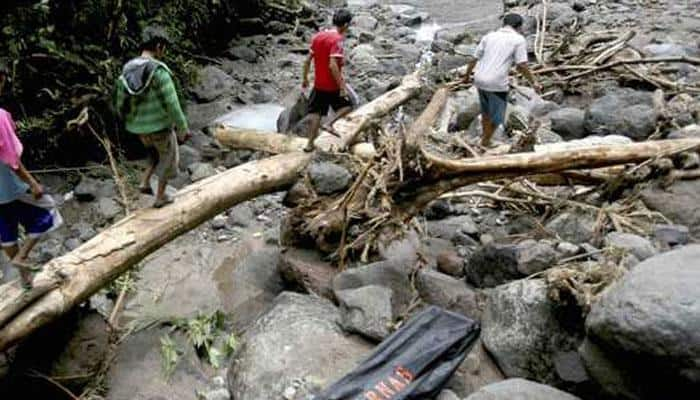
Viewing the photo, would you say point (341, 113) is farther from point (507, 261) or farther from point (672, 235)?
point (672, 235)

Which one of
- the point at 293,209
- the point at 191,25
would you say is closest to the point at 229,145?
the point at 293,209

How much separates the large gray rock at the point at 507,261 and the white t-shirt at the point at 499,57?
2.34 m

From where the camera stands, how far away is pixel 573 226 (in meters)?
5.82

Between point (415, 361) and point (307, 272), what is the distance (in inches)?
70.0

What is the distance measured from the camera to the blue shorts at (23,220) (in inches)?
196

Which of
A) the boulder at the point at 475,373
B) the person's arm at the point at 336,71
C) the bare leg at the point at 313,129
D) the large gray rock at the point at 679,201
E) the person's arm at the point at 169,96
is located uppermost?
the person's arm at the point at 169,96

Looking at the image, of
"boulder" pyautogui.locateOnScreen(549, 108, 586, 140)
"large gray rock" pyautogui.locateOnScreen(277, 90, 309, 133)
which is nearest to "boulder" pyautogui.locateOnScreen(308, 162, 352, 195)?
"large gray rock" pyautogui.locateOnScreen(277, 90, 309, 133)

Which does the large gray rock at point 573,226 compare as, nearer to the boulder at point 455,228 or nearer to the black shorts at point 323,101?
the boulder at point 455,228

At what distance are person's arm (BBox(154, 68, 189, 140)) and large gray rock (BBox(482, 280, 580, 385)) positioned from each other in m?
2.75

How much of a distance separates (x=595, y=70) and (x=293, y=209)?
5258mm

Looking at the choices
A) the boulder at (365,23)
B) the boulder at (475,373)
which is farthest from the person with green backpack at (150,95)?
the boulder at (365,23)

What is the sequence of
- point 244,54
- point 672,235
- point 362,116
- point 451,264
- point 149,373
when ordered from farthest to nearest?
point 244,54 → point 362,116 → point 451,264 → point 149,373 → point 672,235

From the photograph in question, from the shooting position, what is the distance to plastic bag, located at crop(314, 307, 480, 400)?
173 inches

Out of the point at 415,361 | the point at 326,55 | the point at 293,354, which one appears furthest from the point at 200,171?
the point at 415,361
